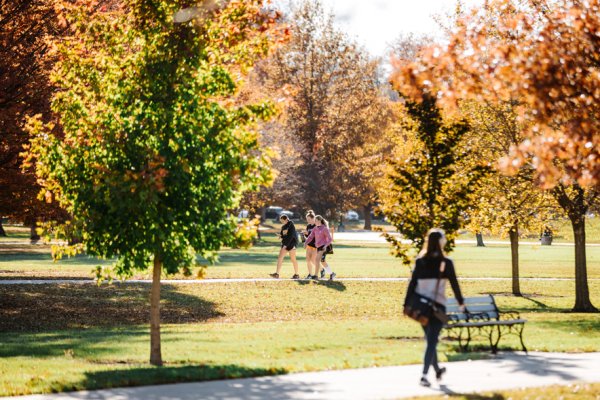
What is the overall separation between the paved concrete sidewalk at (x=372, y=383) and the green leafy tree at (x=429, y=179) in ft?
14.6

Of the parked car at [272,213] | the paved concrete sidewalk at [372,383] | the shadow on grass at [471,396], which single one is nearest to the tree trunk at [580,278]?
the paved concrete sidewalk at [372,383]

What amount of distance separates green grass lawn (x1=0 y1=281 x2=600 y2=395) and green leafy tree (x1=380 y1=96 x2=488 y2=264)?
2.11 m

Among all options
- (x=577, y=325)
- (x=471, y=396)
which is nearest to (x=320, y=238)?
(x=577, y=325)

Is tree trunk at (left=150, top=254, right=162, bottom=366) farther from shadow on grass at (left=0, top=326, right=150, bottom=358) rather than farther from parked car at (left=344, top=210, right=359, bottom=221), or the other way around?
parked car at (left=344, top=210, right=359, bottom=221)

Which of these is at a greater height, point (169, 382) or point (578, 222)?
point (578, 222)

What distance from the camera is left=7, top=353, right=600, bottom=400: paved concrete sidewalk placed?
31.5 feet

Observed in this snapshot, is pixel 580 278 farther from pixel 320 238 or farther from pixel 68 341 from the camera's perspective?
pixel 68 341

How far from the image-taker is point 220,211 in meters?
12.6

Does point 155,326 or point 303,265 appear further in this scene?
point 303,265

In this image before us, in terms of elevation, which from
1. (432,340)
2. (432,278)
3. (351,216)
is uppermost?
(351,216)

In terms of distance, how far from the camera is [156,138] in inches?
497

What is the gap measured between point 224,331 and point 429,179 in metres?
4.70

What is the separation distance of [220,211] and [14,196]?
365 inches

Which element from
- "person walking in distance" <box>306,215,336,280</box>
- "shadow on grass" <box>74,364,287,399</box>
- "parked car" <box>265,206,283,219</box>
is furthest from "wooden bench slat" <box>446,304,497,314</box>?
"parked car" <box>265,206,283,219</box>
